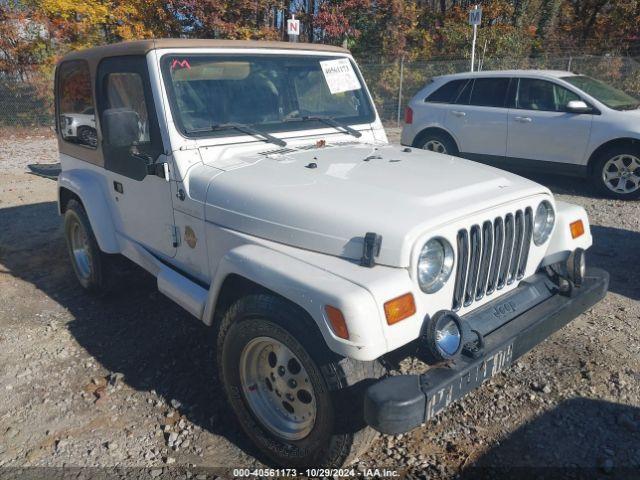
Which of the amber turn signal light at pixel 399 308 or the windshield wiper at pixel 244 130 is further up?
the windshield wiper at pixel 244 130

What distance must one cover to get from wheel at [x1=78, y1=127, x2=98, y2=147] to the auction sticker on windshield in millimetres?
1811

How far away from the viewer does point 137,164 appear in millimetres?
3494

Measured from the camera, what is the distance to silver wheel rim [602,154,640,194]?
7301 mm

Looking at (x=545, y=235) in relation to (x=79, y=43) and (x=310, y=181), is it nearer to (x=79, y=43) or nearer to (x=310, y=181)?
(x=310, y=181)

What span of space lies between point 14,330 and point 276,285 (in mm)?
2926

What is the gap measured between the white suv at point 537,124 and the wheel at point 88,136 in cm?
601

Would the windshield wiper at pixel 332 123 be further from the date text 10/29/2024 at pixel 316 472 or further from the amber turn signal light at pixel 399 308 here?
the date text 10/29/2024 at pixel 316 472

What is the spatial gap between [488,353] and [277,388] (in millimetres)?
1065

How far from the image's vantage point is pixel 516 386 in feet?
11.0

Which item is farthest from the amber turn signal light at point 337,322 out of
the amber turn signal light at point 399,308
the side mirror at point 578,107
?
the side mirror at point 578,107

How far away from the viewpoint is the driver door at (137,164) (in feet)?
11.0

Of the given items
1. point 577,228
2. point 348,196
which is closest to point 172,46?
point 348,196

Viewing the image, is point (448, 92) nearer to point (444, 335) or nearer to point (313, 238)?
point (313, 238)

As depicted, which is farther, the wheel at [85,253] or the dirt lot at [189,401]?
the wheel at [85,253]
